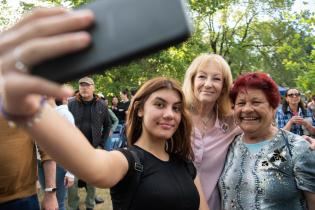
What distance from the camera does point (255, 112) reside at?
2.40m

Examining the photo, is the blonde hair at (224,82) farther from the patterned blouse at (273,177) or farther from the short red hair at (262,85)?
the patterned blouse at (273,177)

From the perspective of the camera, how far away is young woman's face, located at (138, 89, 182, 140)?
→ 2227 millimetres

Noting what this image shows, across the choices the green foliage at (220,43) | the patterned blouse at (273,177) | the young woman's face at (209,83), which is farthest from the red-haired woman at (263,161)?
the green foliage at (220,43)

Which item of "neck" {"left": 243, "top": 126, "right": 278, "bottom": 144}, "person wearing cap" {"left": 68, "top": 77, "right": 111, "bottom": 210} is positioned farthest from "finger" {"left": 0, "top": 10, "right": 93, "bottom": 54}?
"person wearing cap" {"left": 68, "top": 77, "right": 111, "bottom": 210}

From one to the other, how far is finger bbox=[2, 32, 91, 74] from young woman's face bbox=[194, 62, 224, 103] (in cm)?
207

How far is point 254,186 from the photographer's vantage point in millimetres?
2270

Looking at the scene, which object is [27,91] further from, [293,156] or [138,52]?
[293,156]

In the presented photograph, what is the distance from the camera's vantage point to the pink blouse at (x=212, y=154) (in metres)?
2.58

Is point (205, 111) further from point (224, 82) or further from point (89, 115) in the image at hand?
point (89, 115)

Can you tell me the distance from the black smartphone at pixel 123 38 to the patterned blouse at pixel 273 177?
1.71 meters

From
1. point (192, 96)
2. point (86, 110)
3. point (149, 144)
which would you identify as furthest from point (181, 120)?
point (86, 110)

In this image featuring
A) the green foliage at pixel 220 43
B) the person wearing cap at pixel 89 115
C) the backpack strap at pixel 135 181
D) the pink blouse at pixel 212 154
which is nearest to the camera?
the backpack strap at pixel 135 181

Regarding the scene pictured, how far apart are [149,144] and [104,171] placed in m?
0.87

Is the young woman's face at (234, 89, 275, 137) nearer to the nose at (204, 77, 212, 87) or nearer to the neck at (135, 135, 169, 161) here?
the nose at (204, 77, 212, 87)
